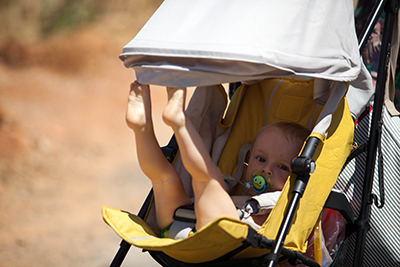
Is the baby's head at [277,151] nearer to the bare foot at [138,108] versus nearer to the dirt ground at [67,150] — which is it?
the bare foot at [138,108]

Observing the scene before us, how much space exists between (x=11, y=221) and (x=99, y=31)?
3.96 meters

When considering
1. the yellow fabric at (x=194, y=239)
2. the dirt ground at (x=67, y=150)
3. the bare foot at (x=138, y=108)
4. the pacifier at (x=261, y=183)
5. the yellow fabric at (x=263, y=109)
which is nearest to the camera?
the yellow fabric at (x=194, y=239)

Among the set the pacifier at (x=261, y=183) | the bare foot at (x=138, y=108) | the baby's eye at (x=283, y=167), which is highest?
the bare foot at (x=138, y=108)

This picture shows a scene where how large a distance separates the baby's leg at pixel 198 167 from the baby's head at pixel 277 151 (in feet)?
1.03

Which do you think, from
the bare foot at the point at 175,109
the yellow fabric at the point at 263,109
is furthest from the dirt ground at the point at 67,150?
the bare foot at the point at 175,109

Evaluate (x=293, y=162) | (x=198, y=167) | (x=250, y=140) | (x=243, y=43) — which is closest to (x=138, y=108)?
(x=198, y=167)

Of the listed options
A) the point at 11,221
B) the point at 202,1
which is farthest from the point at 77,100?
the point at 202,1

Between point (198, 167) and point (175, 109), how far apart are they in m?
0.20

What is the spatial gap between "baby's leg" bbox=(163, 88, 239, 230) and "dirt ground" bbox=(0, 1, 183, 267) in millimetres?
1424

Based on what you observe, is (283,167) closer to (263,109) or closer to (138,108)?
(263,109)

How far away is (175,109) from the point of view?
1.36m

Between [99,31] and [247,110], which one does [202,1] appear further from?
[99,31]

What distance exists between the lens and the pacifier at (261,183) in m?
1.69

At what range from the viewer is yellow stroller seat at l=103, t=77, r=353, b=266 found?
1306 millimetres
